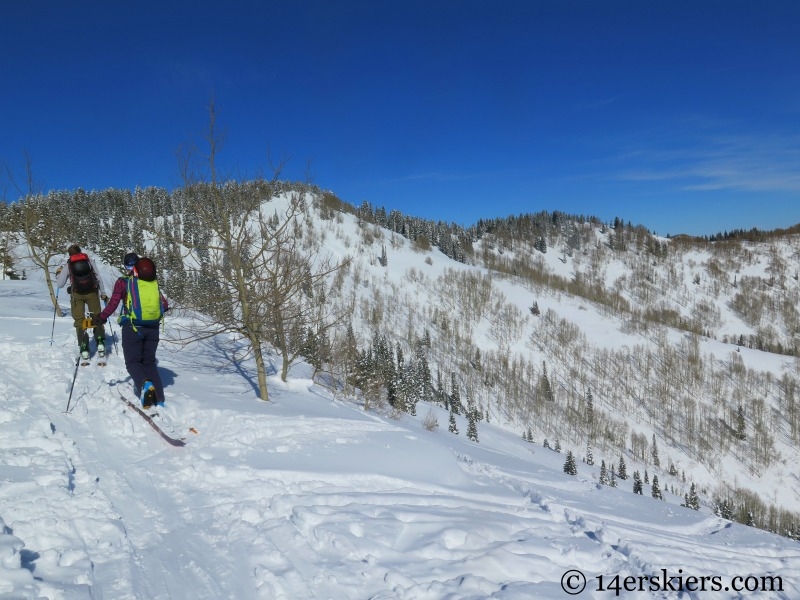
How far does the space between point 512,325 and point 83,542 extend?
118056 mm

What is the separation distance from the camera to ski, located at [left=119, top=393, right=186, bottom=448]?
5.88 m

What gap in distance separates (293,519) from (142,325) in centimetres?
482

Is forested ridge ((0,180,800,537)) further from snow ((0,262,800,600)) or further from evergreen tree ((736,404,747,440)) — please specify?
snow ((0,262,800,600))

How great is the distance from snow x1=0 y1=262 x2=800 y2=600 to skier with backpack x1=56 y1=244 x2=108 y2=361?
38.4 inches

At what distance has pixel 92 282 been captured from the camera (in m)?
9.34

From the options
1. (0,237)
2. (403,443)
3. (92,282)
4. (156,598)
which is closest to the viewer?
(156,598)

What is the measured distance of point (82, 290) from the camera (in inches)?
361

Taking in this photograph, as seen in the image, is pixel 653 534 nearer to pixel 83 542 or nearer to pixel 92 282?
pixel 83 542

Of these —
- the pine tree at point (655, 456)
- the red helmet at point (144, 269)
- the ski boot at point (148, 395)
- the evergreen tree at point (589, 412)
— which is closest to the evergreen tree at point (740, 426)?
the pine tree at point (655, 456)

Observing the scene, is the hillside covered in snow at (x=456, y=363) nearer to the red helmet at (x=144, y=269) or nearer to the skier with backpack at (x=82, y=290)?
the skier with backpack at (x=82, y=290)

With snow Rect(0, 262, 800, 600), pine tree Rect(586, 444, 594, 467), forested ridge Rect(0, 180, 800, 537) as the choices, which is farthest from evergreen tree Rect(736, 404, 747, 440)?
snow Rect(0, 262, 800, 600)

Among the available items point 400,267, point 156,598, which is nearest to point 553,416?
point 400,267

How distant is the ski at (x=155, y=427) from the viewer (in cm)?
588

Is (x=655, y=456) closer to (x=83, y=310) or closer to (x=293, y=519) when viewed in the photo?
(x=293, y=519)
